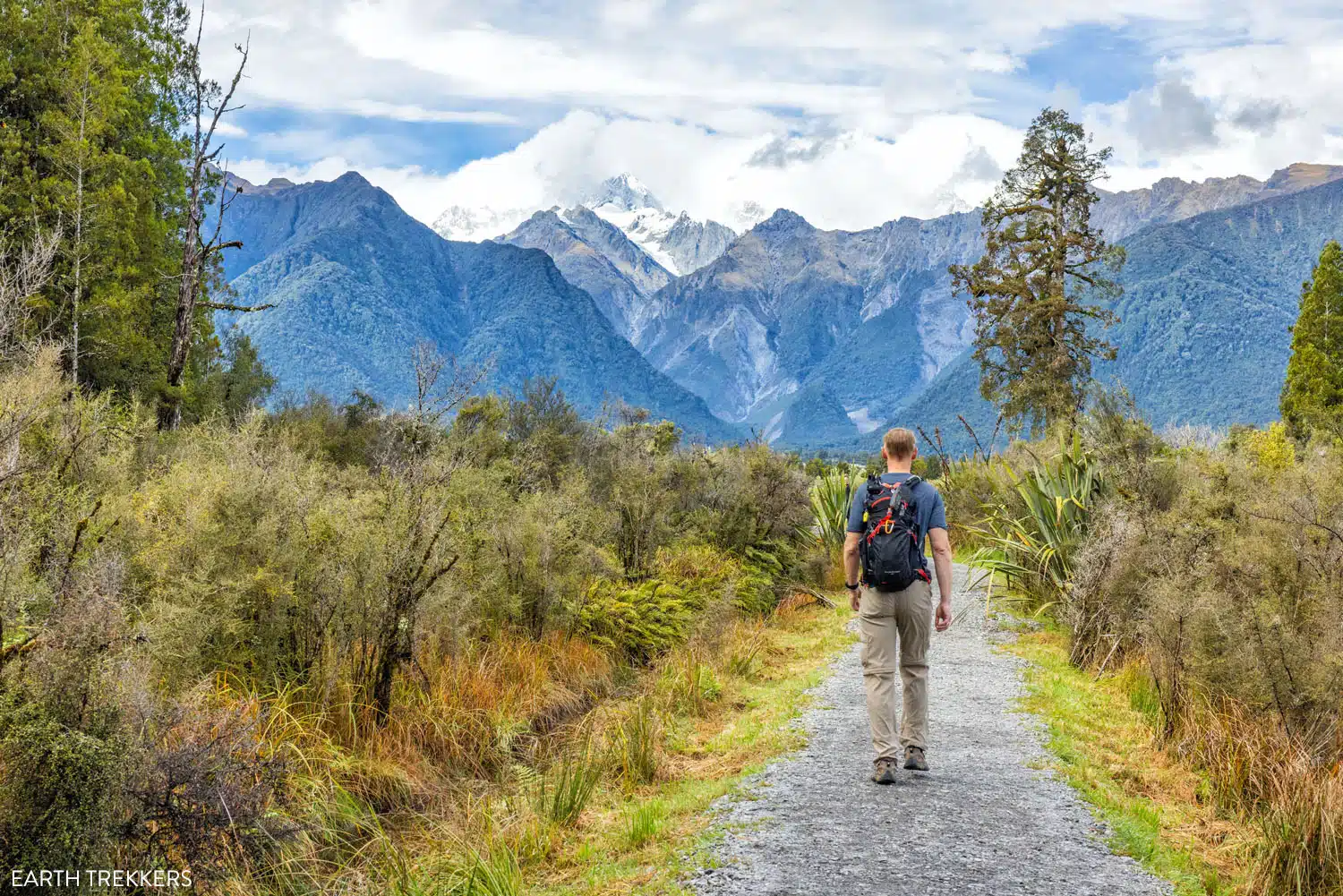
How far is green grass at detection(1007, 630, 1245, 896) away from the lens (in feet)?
14.4

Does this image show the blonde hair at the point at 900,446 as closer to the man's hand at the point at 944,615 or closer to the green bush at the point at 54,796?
the man's hand at the point at 944,615

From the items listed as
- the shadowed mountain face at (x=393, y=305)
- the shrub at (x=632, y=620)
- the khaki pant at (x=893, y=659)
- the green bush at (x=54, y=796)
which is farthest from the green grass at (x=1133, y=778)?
the shadowed mountain face at (x=393, y=305)

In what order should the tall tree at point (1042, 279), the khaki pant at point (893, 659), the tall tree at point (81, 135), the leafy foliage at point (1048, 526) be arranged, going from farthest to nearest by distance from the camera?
the tall tree at point (1042, 279)
the tall tree at point (81, 135)
the leafy foliage at point (1048, 526)
the khaki pant at point (893, 659)

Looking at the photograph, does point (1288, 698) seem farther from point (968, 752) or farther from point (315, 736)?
point (315, 736)

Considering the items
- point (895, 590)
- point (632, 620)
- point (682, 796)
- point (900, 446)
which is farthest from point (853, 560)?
point (632, 620)

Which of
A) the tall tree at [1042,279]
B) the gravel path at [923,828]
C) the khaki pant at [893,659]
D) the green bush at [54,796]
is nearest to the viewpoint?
the green bush at [54,796]

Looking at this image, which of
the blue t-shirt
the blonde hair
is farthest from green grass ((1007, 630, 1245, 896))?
the blonde hair

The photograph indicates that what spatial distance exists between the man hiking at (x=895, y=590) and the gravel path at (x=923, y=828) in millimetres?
308

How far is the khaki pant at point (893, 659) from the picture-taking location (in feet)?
18.4

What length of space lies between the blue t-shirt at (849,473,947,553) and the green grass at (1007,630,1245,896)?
1.73 metres

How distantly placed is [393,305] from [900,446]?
480ft

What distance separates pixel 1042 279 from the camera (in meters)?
27.1

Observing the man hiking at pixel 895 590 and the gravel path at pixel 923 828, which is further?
the man hiking at pixel 895 590

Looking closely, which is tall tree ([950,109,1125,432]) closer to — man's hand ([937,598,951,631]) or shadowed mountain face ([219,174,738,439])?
man's hand ([937,598,951,631])
